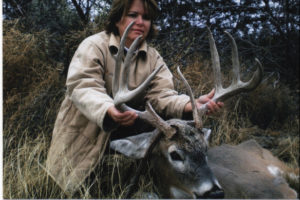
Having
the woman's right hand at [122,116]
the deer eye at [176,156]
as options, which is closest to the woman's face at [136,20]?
the woman's right hand at [122,116]

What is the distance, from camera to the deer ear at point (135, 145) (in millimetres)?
2427

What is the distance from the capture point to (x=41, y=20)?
486 cm

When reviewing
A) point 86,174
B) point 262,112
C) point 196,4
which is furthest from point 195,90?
point 86,174

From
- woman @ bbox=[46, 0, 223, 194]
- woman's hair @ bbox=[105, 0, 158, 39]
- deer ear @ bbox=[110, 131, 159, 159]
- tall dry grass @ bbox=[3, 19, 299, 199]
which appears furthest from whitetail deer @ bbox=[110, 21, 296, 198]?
woman's hair @ bbox=[105, 0, 158, 39]

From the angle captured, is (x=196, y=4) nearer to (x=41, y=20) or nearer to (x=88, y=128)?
(x=41, y=20)

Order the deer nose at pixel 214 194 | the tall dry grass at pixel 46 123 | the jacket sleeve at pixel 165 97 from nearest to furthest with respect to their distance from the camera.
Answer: the deer nose at pixel 214 194 → the tall dry grass at pixel 46 123 → the jacket sleeve at pixel 165 97

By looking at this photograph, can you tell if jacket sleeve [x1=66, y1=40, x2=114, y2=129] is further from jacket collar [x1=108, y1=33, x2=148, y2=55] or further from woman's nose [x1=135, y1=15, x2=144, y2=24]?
woman's nose [x1=135, y1=15, x2=144, y2=24]

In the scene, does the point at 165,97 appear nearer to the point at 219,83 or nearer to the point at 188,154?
the point at 219,83

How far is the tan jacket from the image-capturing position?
103 inches

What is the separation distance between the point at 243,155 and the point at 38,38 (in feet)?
10.1

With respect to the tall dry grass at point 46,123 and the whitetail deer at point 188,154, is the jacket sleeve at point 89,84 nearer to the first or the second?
the whitetail deer at point 188,154

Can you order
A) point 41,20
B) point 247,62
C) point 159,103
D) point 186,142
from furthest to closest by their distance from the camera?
1. point 247,62
2. point 41,20
3. point 159,103
4. point 186,142

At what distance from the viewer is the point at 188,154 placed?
2277 mm

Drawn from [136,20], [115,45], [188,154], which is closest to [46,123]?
[115,45]
